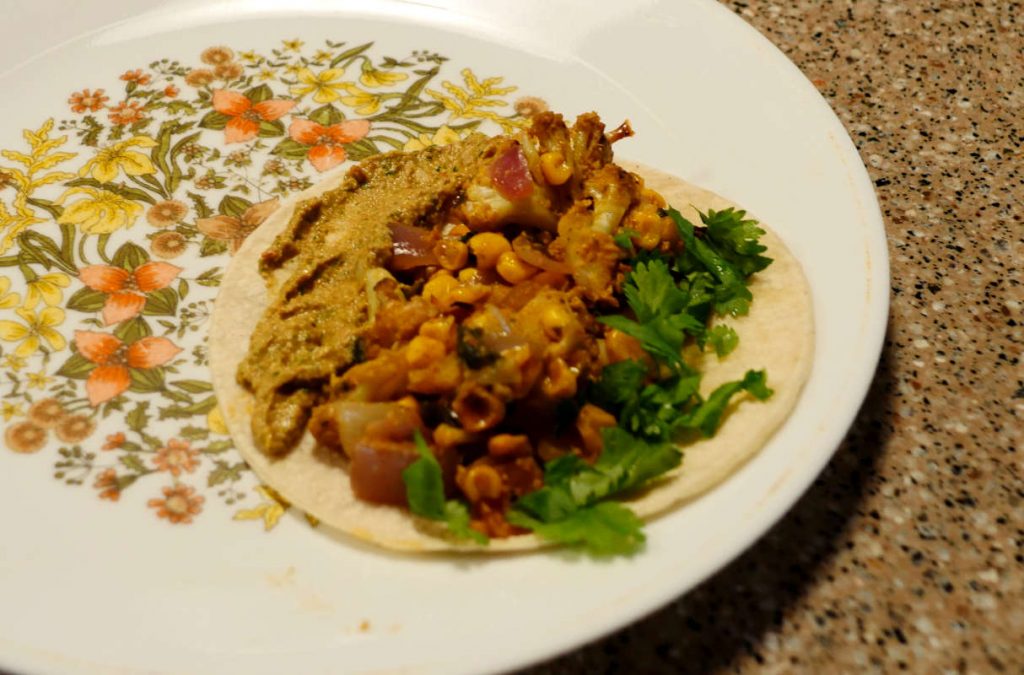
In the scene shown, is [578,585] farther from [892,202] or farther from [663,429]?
[892,202]

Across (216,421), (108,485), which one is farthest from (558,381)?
(108,485)

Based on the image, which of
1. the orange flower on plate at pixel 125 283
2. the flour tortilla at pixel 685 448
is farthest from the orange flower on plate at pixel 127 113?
the flour tortilla at pixel 685 448

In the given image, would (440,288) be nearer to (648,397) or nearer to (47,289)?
(648,397)

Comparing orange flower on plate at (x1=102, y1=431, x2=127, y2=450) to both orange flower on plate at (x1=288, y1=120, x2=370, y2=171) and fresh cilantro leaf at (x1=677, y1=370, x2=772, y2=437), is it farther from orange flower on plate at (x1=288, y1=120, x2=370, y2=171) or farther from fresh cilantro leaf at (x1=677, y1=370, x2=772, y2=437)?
fresh cilantro leaf at (x1=677, y1=370, x2=772, y2=437)

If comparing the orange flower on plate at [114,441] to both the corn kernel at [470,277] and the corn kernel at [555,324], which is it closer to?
the corn kernel at [470,277]

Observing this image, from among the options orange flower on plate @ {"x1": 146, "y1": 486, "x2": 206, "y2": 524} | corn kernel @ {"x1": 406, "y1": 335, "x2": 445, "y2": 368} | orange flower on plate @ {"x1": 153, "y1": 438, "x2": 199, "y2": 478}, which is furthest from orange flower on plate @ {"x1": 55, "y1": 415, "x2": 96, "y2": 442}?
corn kernel @ {"x1": 406, "y1": 335, "x2": 445, "y2": 368}

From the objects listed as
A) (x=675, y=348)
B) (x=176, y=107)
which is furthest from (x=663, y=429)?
(x=176, y=107)
